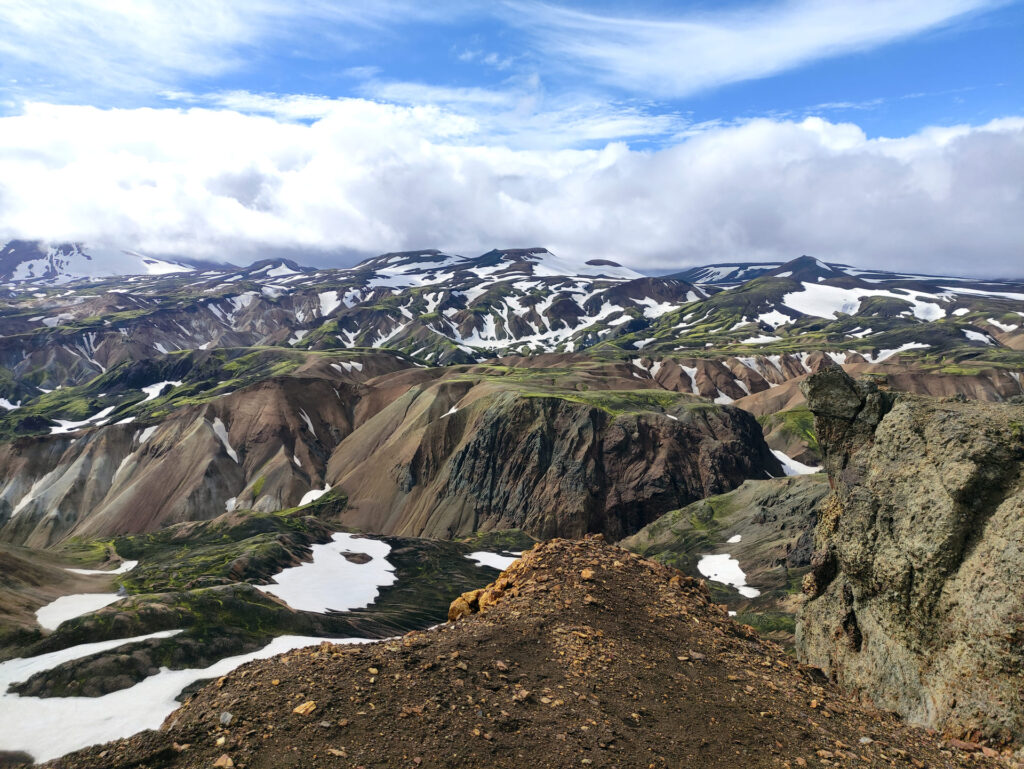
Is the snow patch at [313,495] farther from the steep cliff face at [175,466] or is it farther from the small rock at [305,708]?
the small rock at [305,708]

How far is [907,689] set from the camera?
16047mm

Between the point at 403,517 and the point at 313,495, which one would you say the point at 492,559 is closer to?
the point at 403,517

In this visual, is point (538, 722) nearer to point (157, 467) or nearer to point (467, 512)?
point (467, 512)

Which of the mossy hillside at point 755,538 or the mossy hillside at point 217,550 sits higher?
the mossy hillside at point 755,538

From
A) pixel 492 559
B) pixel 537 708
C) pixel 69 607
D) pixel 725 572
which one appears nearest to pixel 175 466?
pixel 69 607

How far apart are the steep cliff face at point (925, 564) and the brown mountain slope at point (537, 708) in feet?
7.71

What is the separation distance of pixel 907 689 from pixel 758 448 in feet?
370

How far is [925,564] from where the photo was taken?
16.3 metres

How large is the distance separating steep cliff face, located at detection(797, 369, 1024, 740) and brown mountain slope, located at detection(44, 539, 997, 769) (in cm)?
235

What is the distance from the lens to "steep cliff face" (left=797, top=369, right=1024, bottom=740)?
548 inches

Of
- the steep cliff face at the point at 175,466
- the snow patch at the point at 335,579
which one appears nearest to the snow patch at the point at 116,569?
the snow patch at the point at 335,579

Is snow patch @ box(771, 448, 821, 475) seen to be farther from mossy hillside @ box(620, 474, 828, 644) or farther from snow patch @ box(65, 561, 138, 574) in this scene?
snow patch @ box(65, 561, 138, 574)

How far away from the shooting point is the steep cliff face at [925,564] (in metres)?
13.9

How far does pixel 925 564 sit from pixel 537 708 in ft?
38.2
